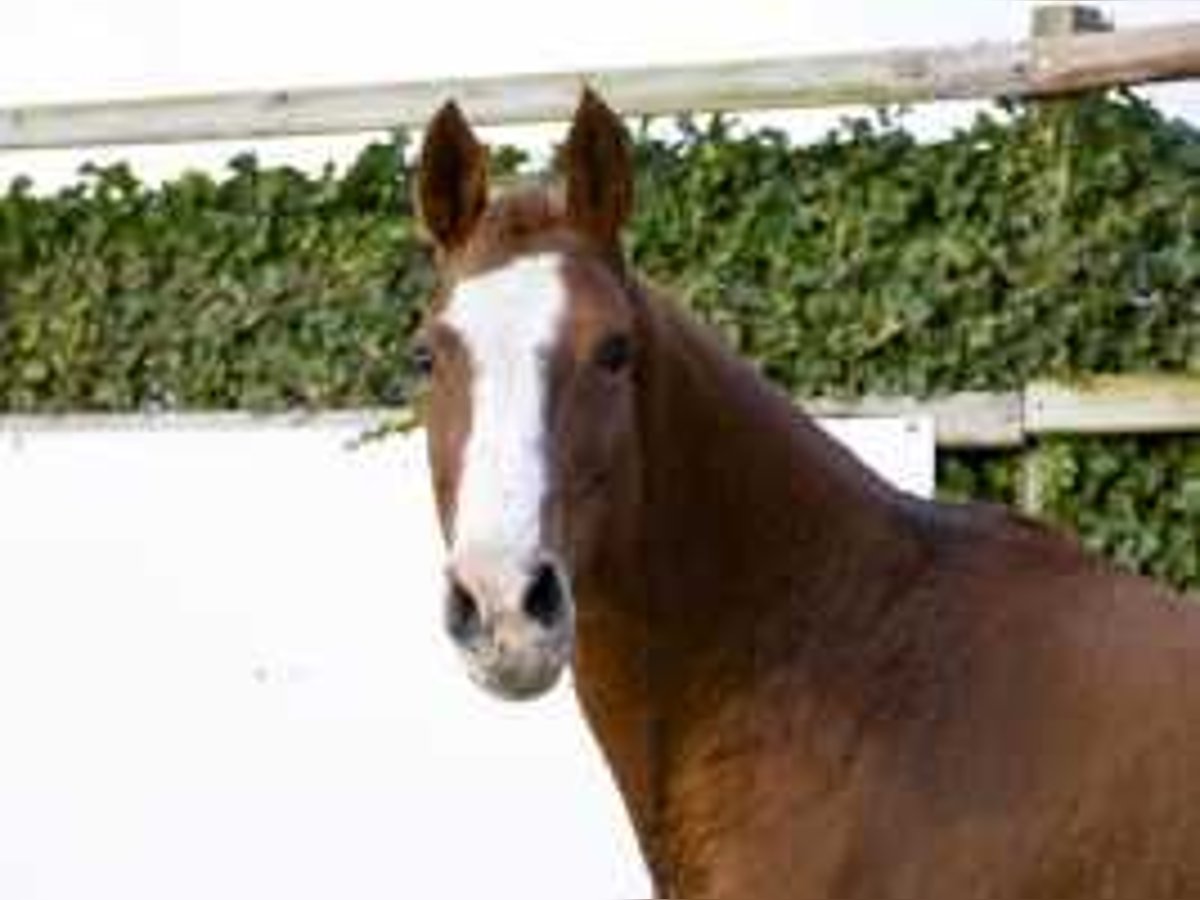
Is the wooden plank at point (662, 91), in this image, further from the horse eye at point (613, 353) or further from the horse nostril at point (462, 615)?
the horse nostril at point (462, 615)

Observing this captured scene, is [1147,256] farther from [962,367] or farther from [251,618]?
[251,618]

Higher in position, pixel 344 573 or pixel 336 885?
pixel 344 573

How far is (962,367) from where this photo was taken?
7098 mm

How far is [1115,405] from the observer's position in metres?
6.79

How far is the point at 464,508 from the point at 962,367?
3.32 metres

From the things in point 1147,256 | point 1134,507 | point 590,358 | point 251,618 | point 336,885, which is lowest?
point 336,885

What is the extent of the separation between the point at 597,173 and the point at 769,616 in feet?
2.32

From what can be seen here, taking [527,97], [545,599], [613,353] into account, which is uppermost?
[613,353]

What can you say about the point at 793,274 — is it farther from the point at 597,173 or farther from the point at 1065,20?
the point at 597,173

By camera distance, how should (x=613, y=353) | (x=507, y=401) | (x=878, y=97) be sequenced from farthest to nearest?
(x=878, y=97) < (x=613, y=353) < (x=507, y=401)

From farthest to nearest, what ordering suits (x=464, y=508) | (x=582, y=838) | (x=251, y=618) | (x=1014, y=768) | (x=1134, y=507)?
(x=251, y=618), (x=582, y=838), (x=1134, y=507), (x=1014, y=768), (x=464, y=508)

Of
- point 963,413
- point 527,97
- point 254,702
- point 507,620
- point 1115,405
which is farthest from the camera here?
point 254,702

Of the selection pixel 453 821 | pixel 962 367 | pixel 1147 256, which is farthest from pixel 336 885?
pixel 1147 256

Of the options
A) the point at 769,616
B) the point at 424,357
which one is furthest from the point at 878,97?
the point at 424,357
